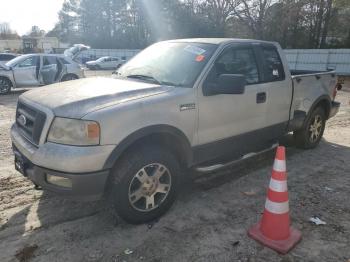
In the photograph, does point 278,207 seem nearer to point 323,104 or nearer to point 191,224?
point 191,224

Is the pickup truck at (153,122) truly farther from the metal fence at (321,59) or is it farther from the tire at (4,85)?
the metal fence at (321,59)

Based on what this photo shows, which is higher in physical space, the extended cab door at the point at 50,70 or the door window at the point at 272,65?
the door window at the point at 272,65

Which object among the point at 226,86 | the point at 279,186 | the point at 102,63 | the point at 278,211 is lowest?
the point at 102,63

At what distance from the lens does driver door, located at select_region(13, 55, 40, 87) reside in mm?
13492

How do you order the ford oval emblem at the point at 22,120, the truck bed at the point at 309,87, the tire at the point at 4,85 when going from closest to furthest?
the ford oval emblem at the point at 22,120
the truck bed at the point at 309,87
the tire at the point at 4,85

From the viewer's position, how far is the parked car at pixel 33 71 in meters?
13.4

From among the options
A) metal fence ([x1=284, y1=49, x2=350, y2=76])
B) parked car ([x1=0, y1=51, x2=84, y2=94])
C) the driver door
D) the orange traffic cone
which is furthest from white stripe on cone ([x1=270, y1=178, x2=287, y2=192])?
metal fence ([x1=284, y1=49, x2=350, y2=76])

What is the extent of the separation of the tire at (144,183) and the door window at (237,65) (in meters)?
1.12

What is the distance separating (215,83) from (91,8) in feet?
193

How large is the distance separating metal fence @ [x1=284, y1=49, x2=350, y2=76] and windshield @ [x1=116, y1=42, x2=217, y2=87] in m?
20.1

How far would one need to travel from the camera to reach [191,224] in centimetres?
365

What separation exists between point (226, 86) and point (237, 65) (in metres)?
0.82

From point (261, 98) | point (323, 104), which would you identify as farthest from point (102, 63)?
point (261, 98)

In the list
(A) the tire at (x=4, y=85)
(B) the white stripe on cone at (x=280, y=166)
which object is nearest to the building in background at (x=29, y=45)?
(A) the tire at (x=4, y=85)
